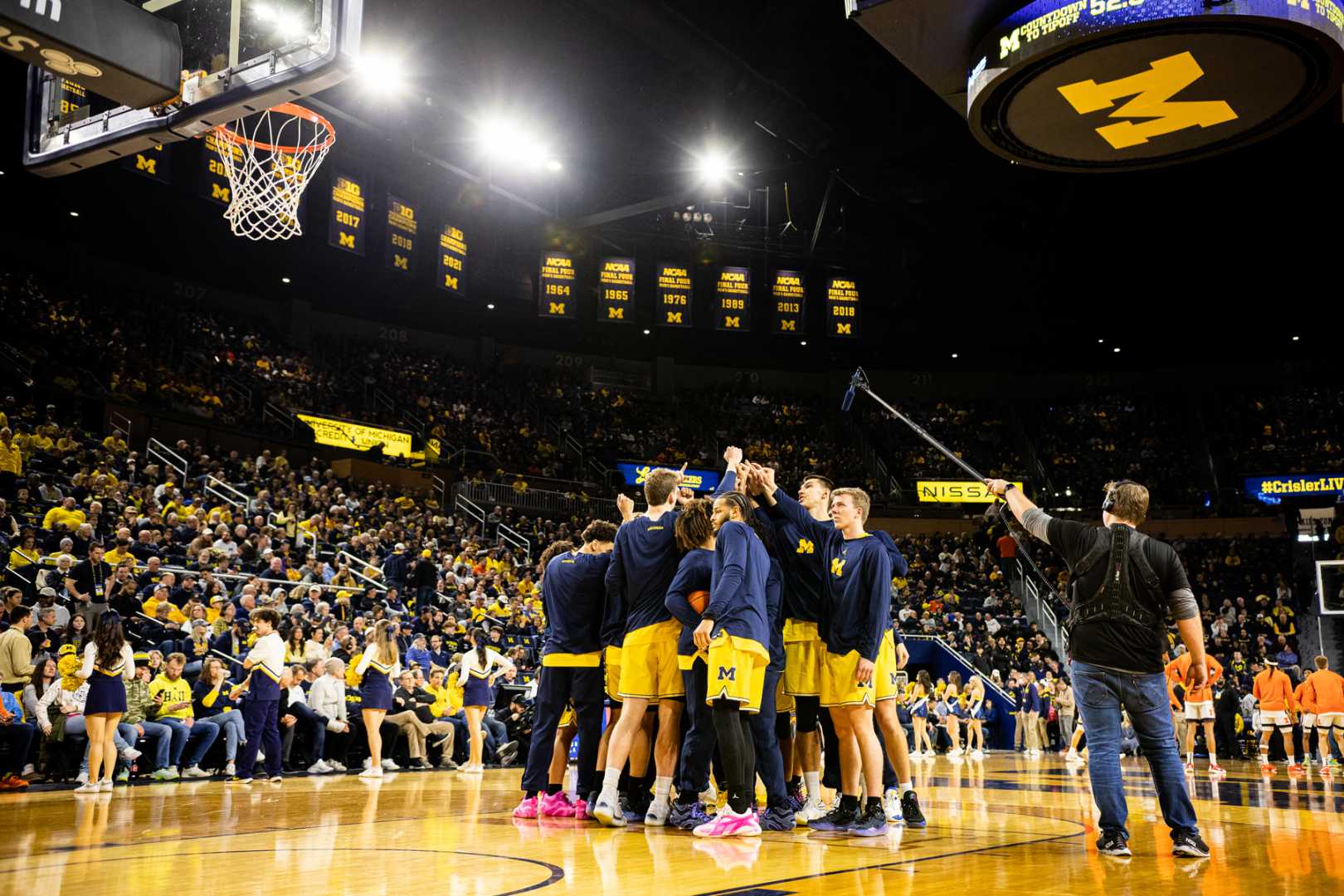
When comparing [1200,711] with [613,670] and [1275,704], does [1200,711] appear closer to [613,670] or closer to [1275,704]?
[1275,704]

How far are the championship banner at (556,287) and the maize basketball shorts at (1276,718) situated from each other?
19.2 metres

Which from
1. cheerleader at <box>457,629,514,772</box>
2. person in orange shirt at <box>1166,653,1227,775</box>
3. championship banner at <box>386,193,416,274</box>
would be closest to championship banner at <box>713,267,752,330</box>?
championship banner at <box>386,193,416,274</box>

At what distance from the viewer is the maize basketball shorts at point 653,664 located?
242 inches

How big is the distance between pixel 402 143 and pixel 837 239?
1383cm

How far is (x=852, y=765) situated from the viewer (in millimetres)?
6238

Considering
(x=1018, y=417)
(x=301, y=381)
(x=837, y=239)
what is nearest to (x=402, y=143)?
(x=301, y=381)

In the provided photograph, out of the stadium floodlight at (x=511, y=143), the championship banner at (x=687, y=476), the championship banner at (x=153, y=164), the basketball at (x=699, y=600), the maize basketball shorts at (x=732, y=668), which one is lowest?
the maize basketball shorts at (x=732, y=668)

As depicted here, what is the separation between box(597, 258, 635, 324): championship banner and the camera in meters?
30.1

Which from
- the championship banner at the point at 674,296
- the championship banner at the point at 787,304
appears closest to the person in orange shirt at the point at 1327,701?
the championship banner at the point at 787,304

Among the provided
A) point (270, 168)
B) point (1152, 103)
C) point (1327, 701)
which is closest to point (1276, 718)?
point (1327, 701)

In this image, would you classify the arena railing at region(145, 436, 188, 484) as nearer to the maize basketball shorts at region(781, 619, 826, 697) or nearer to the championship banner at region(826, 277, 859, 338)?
the maize basketball shorts at region(781, 619, 826, 697)

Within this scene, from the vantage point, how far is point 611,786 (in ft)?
20.0

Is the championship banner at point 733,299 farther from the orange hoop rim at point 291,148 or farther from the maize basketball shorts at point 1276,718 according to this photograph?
the maize basketball shorts at point 1276,718

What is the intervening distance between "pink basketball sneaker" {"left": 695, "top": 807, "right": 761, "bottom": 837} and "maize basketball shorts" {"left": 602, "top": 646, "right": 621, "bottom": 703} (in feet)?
4.04
